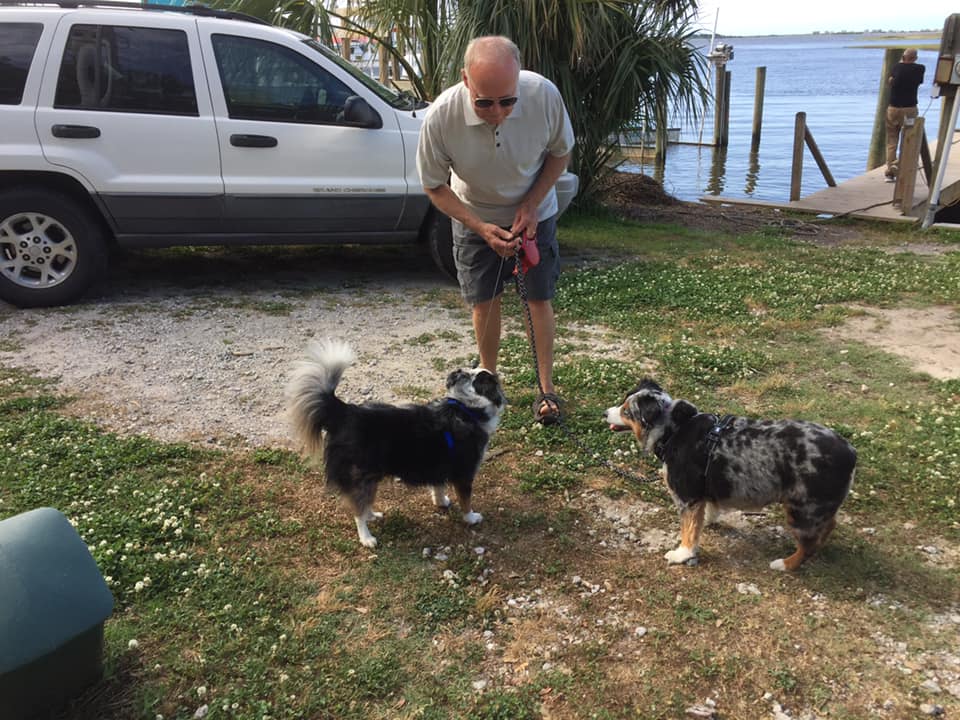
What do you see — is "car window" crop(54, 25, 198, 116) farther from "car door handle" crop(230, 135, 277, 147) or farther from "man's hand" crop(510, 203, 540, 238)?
"man's hand" crop(510, 203, 540, 238)

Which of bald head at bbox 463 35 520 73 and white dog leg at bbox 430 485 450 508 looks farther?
white dog leg at bbox 430 485 450 508

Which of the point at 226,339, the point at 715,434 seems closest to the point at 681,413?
the point at 715,434

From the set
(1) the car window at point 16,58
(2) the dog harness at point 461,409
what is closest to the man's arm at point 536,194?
(2) the dog harness at point 461,409

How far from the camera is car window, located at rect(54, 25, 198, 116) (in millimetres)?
6566

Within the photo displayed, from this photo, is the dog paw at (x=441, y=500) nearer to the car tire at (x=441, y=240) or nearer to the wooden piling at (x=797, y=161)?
the car tire at (x=441, y=240)

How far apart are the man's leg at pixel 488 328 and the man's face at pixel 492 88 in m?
1.30

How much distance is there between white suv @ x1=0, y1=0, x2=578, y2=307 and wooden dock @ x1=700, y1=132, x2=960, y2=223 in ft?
28.2

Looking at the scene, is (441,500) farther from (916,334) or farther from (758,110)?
(758,110)

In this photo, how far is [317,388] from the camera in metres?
3.61

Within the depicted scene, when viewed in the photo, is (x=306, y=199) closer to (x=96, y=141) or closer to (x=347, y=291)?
(x=347, y=291)

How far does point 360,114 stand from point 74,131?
259 centimetres

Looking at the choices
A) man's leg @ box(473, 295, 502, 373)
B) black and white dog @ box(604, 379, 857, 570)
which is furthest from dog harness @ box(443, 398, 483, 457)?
man's leg @ box(473, 295, 502, 373)

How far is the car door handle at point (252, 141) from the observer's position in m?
6.95

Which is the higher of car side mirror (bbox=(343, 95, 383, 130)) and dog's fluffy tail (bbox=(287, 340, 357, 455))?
car side mirror (bbox=(343, 95, 383, 130))
